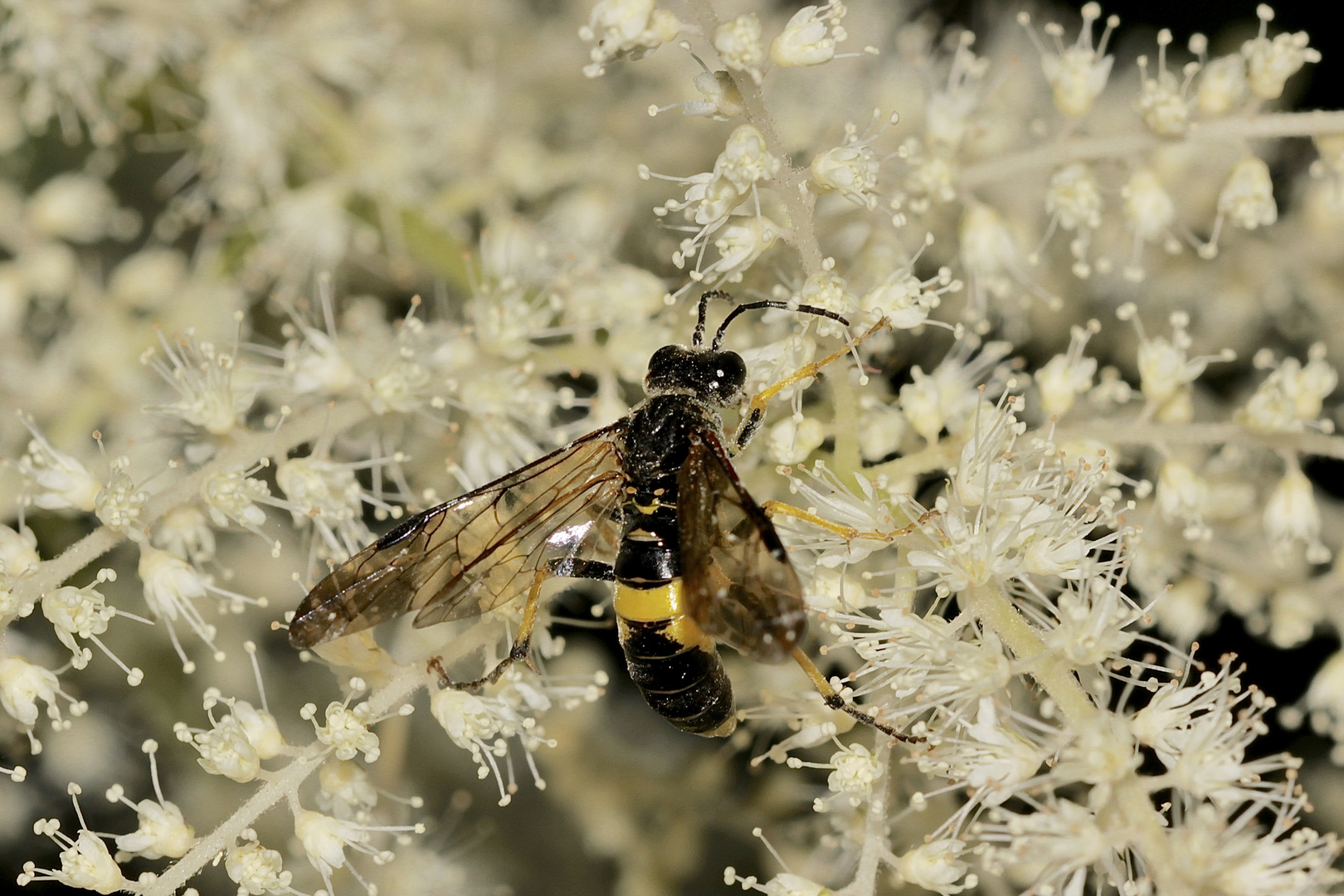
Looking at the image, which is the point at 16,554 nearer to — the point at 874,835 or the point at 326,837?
the point at 326,837

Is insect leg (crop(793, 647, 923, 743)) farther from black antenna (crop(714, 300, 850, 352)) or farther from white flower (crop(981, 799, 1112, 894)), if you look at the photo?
black antenna (crop(714, 300, 850, 352))

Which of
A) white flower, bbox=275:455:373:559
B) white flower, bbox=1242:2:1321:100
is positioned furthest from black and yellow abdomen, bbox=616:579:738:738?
white flower, bbox=1242:2:1321:100

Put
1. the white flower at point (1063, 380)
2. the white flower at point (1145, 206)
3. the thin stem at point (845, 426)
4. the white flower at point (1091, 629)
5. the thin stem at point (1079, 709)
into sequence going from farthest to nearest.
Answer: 1. the white flower at point (1145, 206)
2. the white flower at point (1063, 380)
3. the thin stem at point (845, 426)
4. the white flower at point (1091, 629)
5. the thin stem at point (1079, 709)

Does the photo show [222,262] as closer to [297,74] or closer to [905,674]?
[297,74]

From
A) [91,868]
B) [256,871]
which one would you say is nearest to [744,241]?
[256,871]

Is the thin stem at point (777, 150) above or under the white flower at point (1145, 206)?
above

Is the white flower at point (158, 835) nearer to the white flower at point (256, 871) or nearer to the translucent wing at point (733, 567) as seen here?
the white flower at point (256, 871)

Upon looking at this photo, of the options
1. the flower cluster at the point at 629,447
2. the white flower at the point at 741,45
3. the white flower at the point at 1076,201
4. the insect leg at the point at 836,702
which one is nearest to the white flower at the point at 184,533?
the flower cluster at the point at 629,447
